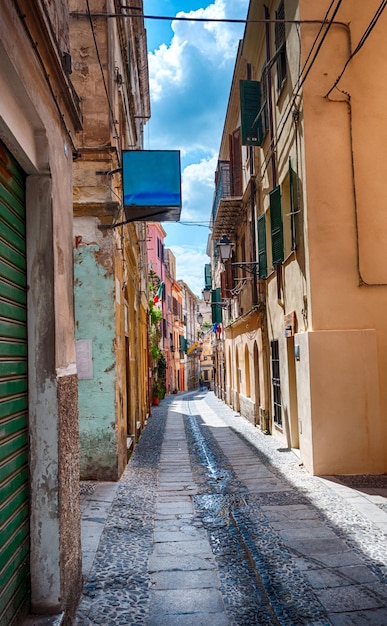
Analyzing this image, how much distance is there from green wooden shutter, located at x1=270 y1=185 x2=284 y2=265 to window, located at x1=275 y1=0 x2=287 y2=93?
193 cm

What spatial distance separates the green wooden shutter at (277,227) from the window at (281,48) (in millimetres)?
1930

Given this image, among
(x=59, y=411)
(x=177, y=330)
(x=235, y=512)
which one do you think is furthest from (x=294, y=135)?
(x=177, y=330)

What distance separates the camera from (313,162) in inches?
318

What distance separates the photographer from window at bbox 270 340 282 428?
1129cm

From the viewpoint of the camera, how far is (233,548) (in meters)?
4.84

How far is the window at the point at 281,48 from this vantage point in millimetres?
9602

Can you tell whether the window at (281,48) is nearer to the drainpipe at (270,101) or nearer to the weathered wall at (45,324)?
the drainpipe at (270,101)

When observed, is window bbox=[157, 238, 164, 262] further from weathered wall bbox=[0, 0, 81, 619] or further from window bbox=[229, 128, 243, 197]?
weathered wall bbox=[0, 0, 81, 619]

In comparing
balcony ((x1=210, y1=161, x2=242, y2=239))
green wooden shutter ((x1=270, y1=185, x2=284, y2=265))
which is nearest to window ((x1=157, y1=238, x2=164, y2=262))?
balcony ((x1=210, y1=161, x2=242, y2=239))

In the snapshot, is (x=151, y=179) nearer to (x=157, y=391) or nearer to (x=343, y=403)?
(x=343, y=403)

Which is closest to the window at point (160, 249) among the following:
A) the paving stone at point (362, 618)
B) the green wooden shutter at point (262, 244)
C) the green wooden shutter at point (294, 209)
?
the green wooden shutter at point (262, 244)

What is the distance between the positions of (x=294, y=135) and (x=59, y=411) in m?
6.94

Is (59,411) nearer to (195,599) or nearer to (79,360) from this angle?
(195,599)

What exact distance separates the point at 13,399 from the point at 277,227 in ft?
25.9
